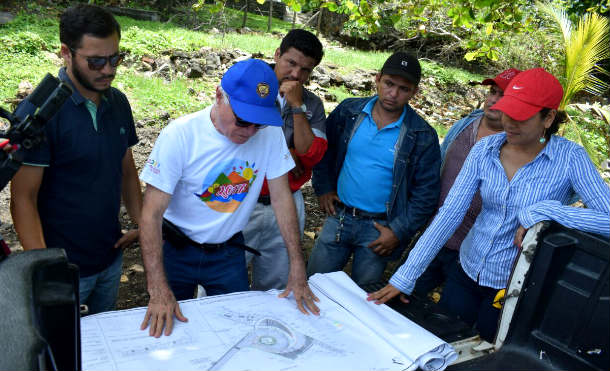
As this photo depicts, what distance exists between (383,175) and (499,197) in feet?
2.61

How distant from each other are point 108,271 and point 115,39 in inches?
42.2

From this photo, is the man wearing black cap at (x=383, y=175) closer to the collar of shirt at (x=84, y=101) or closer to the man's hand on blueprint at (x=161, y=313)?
the man's hand on blueprint at (x=161, y=313)

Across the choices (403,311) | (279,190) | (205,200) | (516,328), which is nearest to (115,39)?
(205,200)

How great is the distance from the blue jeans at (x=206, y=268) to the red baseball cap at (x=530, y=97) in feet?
4.46

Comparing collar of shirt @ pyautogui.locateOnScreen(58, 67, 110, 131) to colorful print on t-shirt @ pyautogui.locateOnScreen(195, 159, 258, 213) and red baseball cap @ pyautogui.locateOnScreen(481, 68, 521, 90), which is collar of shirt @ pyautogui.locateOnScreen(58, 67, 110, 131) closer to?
colorful print on t-shirt @ pyautogui.locateOnScreen(195, 159, 258, 213)

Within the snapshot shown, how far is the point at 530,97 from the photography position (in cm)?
A: 212

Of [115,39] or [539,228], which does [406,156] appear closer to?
[539,228]

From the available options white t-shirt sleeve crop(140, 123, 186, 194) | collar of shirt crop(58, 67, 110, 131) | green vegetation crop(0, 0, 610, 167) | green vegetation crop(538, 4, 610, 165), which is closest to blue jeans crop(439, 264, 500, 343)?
white t-shirt sleeve crop(140, 123, 186, 194)

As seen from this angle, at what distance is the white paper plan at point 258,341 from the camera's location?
5.40 ft

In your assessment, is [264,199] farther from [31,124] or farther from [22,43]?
[22,43]

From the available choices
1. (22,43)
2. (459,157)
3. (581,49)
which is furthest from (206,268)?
(22,43)

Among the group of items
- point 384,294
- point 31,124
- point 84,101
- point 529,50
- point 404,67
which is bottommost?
point 384,294

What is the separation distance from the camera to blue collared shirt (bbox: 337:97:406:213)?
2895 mm

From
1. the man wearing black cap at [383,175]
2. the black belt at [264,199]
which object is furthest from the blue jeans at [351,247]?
the black belt at [264,199]
